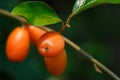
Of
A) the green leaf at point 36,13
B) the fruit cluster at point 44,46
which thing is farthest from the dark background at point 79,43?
the green leaf at point 36,13

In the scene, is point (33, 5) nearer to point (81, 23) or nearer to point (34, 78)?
point (34, 78)

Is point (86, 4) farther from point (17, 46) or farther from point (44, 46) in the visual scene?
point (17, 46)

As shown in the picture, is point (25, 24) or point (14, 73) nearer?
point (25, 24)

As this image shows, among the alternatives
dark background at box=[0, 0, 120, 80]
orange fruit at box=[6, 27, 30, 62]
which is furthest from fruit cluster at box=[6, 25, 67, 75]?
dark background at box=[0, 0, 120, 80]

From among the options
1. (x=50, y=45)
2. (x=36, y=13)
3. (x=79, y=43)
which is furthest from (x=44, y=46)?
(x=79, y=43)

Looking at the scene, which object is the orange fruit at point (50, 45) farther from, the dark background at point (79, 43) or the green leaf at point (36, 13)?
the dark background at point (79, 43)

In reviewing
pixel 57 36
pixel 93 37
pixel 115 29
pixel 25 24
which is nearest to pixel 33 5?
pixel 57 36
